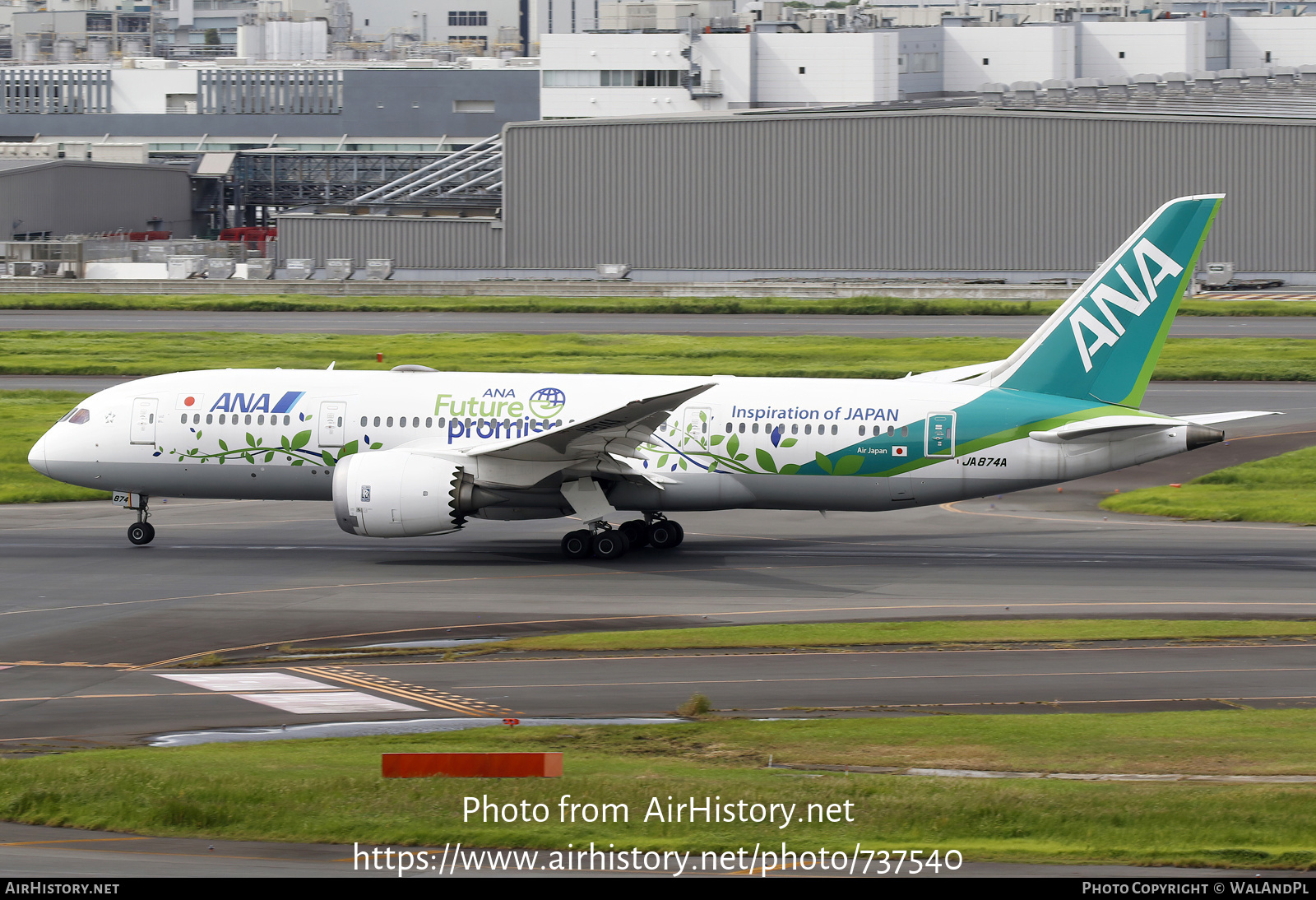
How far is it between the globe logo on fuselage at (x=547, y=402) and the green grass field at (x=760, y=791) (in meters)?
15.9

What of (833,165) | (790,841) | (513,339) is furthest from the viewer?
(833,165)

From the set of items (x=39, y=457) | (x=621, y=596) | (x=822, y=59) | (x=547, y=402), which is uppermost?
(x=822, y=59)

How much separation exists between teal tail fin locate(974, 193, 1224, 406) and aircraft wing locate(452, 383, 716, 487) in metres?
9.13

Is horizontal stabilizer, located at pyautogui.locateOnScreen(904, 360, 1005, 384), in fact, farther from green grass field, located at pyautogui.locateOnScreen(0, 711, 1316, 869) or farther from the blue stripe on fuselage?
→ green grass field, located at pyautogui.locateOnScreen(0, 711, 1316, 869)

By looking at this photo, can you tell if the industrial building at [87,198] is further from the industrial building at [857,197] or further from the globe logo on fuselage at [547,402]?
the globe logo on fuselage at [547,402]

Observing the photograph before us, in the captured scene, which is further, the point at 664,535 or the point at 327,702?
the point at 664,535

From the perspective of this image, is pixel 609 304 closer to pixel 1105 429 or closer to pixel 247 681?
pixel 1105 429

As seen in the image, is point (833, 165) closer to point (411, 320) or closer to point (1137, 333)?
point (411, 320)

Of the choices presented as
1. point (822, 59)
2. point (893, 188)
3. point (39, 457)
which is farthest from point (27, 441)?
point (822, 59)

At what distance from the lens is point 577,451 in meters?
36.2

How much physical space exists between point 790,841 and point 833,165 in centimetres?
9093

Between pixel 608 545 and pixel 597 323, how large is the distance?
46.2 meters
